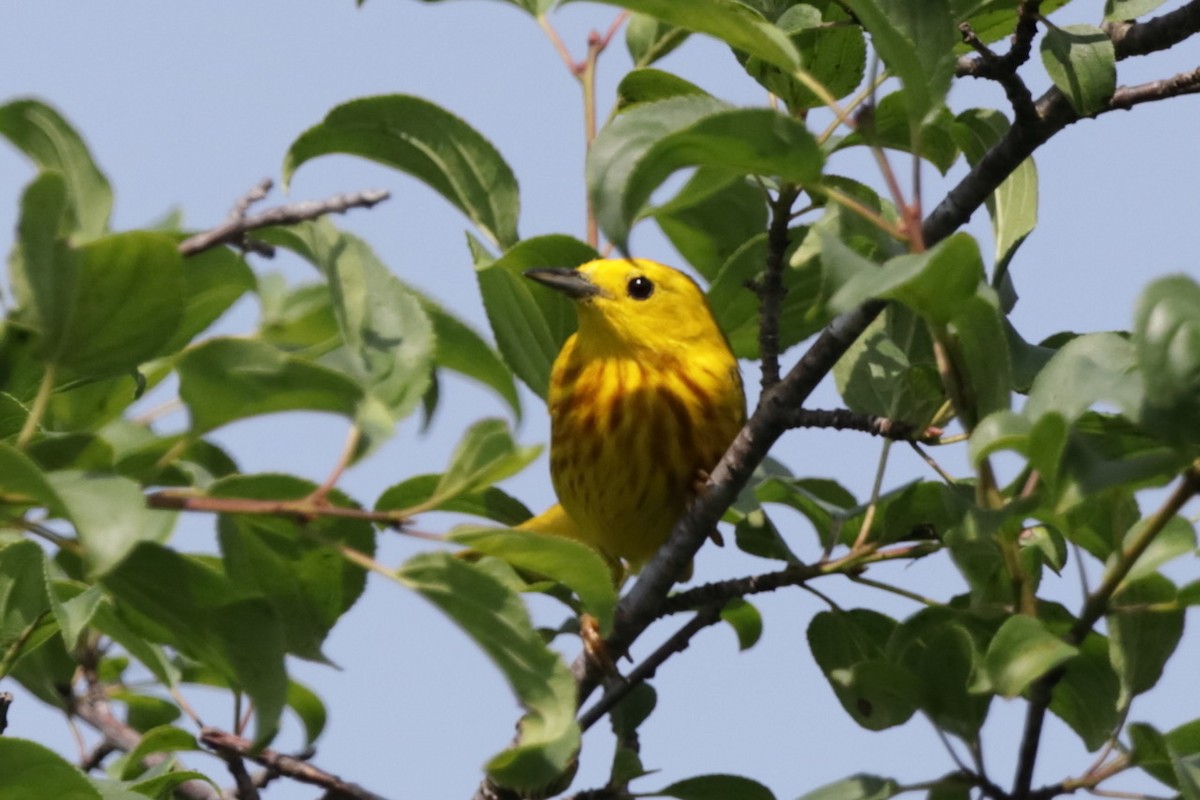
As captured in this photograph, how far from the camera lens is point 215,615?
59.8 inches

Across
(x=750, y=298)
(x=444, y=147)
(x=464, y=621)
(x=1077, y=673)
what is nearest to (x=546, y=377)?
(x=750, y=298)

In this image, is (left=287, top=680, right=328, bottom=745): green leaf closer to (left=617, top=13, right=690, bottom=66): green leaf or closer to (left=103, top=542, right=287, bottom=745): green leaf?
(left=103, top=542, right=287, bottom=745): green leaf

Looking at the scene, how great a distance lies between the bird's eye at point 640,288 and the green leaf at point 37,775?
75.7 inches

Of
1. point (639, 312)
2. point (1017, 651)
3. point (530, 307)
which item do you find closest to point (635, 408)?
point (639, 312)

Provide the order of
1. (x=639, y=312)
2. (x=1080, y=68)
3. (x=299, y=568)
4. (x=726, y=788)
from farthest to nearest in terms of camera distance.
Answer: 1. (x=639, y=312)
2. (x=726, y=788)
3. (x=1080, y=68)
4. (x=299, y=568)

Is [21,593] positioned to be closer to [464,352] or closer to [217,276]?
[217,276]

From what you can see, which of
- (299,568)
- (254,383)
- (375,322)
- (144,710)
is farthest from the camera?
(144,710)

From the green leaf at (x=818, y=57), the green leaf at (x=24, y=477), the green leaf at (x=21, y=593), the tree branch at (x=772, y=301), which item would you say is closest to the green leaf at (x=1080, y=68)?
the green leaf at (x=818, y=57)

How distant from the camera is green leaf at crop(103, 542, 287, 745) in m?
1.48

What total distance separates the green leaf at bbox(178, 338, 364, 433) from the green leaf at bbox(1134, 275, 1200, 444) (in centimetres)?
61

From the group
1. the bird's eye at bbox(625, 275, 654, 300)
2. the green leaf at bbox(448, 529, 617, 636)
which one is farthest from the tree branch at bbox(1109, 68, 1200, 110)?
the bird's eye at bbox(625, 275, 654, 300)

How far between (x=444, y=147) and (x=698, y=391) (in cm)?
133

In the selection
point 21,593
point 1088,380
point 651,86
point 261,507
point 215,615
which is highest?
point 651,86

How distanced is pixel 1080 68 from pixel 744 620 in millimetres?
1125
